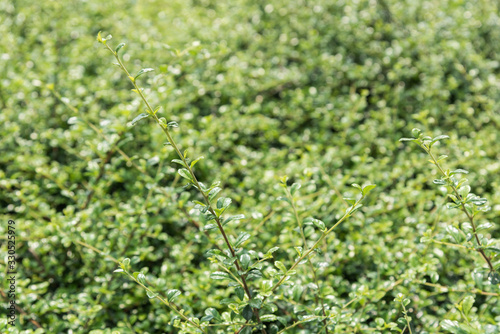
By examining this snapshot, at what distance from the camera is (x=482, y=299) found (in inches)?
70.2

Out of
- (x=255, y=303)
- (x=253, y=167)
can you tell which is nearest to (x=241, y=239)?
(x=255, y=303)

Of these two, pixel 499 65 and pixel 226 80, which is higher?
pixel 226 80

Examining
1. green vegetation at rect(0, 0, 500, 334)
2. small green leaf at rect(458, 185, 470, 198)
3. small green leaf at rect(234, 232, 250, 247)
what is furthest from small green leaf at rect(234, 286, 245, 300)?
small green leaf at rect(458, 185, 470, 198)

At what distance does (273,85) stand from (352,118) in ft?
2.04

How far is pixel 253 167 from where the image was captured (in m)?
2.36

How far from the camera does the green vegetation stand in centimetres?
151

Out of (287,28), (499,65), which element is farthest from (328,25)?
(499,65)

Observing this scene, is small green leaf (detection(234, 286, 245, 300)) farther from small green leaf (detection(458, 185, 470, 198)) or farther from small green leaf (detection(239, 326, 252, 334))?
small green leaf (detection(458, 185, 470, 198))

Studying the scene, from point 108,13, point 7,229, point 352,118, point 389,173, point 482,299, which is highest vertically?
point 108,13

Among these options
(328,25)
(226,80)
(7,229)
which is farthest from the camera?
(328,25)

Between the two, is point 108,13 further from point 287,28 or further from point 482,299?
point 482,299

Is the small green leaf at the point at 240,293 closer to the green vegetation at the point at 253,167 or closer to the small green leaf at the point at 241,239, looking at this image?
the green vegetation at the point at 253,167

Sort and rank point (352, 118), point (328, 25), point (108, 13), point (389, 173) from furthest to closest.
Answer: point (108, 13) < point (328, 25) < point (352, 118) < point (389, 173)

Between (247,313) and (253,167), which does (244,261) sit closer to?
(247,313)
